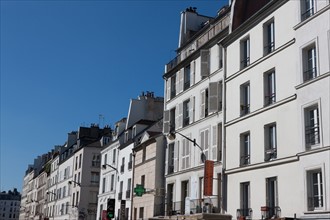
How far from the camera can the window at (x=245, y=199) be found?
23.2 m

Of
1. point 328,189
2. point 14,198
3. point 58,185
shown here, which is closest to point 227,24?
point 328,189

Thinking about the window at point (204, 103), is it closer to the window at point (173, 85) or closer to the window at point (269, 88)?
the window at point (173, 85)

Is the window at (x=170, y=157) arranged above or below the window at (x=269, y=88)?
below

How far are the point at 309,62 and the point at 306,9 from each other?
232 centimetres

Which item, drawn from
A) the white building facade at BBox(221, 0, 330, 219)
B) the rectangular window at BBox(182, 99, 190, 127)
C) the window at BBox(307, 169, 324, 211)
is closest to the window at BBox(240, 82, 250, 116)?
the white building facade at BBox(221, 0, 330, 219)

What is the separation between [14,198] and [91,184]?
466 ft

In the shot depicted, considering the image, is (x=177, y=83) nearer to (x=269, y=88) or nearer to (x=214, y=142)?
(x=214, y=142)

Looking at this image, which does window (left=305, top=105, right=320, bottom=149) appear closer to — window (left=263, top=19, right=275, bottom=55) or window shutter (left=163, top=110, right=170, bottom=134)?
window (left=263, top=19, right=275, bottom=55)

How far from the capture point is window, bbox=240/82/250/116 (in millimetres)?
24759

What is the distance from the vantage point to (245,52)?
25.8 m

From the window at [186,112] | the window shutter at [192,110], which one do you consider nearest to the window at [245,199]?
the window shutter at [192,110]

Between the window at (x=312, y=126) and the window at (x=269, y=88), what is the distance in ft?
10.3

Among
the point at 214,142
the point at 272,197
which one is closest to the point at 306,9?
the point at 272,197

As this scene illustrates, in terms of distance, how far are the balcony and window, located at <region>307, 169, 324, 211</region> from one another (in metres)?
12.4
